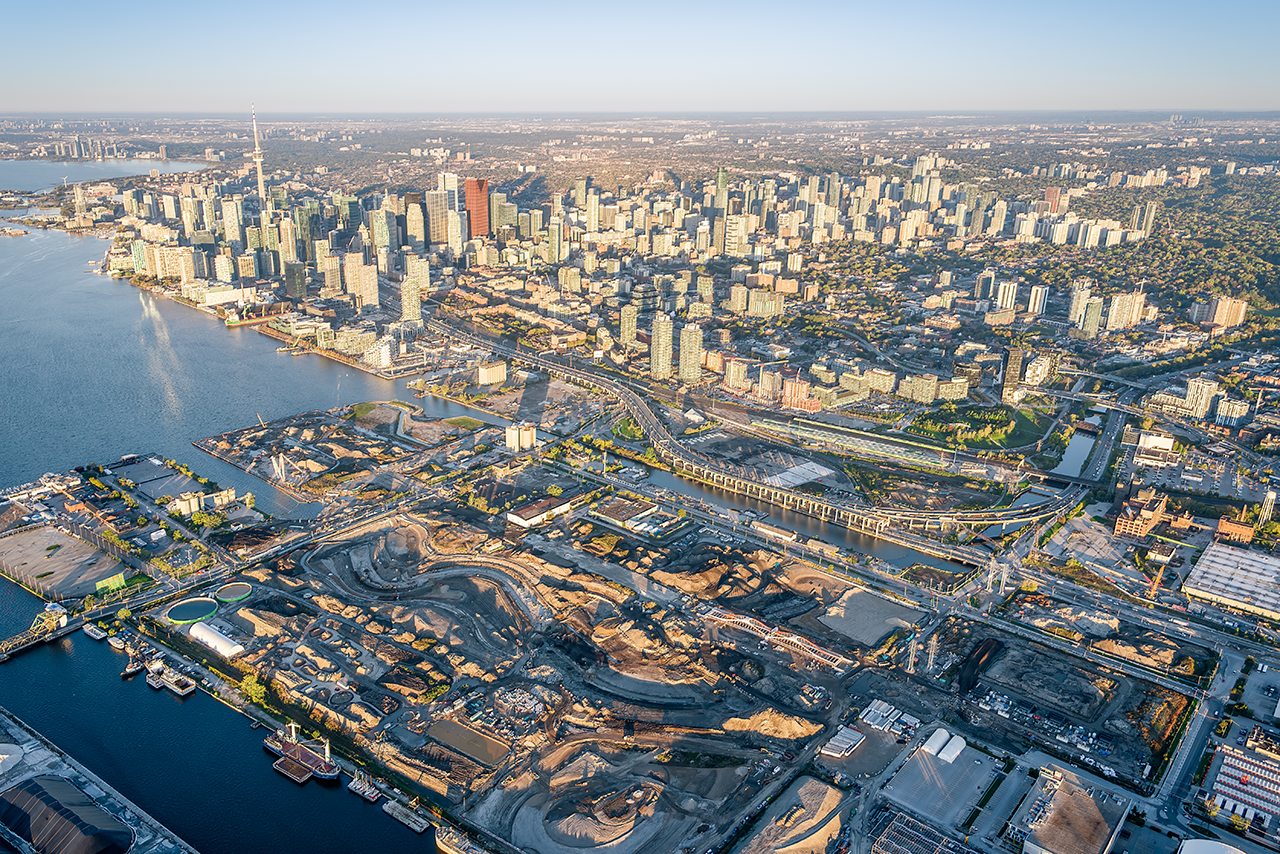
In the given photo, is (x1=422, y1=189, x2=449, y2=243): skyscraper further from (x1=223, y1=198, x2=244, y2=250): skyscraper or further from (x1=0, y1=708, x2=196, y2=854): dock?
(x1=0, y1=708, x2=196, y2=854): dock

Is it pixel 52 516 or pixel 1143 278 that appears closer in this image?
pixel 52 516

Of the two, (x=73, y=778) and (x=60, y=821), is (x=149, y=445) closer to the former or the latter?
(x=73, y=778)

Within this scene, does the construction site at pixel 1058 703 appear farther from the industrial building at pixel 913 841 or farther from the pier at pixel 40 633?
the pier at pixel 40 633

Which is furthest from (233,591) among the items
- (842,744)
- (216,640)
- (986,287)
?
(986,287)

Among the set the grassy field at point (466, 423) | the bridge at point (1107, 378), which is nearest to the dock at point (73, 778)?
the grassy field at point (466, 423)

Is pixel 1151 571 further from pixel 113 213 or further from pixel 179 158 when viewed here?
pixel 179 158

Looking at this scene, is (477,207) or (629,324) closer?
(629,324)

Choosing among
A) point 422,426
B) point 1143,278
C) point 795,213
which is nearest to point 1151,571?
point 422,426
